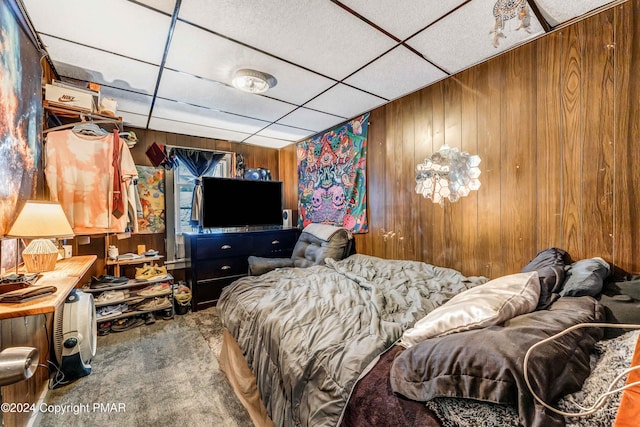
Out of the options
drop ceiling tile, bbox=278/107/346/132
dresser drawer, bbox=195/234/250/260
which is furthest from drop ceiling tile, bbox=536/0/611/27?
dresser drawer, bbox=195/234/250/260

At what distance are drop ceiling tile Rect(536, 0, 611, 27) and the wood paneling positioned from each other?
0.27 ft

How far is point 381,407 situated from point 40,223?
1.76 metres

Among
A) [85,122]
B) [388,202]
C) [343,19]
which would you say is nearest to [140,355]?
[85,122]

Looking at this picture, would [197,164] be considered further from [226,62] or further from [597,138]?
[597,138]

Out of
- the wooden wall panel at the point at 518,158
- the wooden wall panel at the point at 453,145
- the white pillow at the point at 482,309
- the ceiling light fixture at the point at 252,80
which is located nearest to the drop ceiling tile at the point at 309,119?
the ceiling light fixture at the point at 252,80

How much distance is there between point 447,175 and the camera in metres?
2.27

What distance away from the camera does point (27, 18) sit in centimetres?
148

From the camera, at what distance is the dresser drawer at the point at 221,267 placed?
3.16m

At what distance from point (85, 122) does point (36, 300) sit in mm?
1574

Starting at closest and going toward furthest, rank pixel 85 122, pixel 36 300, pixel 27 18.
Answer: pixel 36 300, pixel 27 18, pixel 85 122

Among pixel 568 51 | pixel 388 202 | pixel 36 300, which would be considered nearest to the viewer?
pixel 36 300

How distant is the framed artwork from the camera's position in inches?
48.7

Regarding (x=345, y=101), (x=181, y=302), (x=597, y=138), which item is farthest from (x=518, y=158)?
(x=181, y=302)

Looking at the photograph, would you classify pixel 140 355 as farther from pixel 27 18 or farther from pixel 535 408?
pixel 535 408
